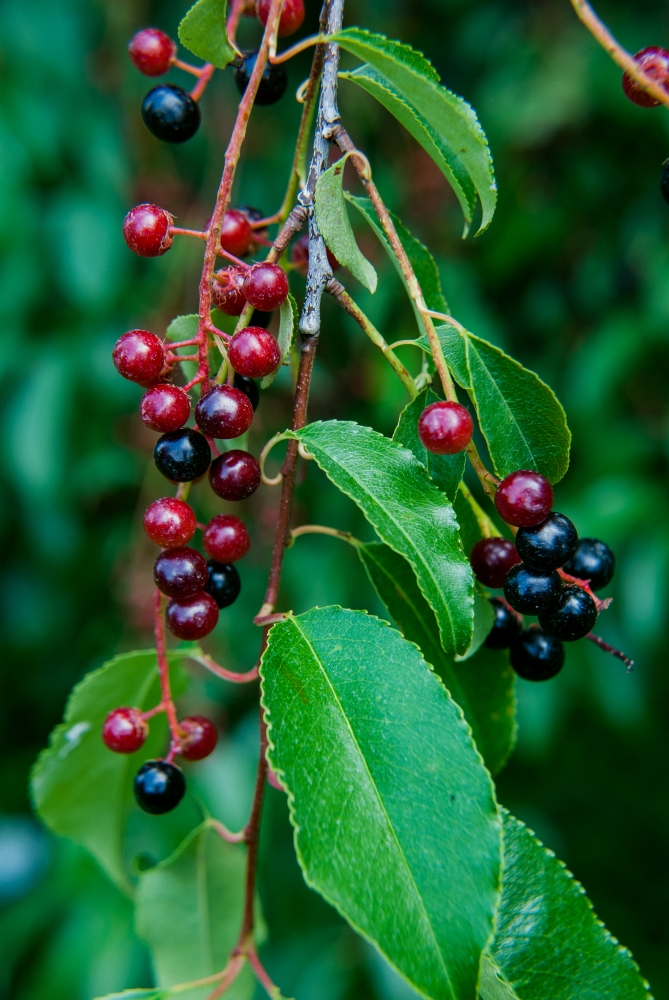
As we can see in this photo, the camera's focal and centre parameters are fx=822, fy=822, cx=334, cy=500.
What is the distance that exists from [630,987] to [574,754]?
1963mm

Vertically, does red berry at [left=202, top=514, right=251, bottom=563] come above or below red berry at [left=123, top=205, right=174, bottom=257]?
below

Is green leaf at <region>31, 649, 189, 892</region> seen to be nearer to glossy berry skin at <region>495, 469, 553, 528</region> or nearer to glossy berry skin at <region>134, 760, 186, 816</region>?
glossy berry skin at <region>134, 760, 186, 816</region>

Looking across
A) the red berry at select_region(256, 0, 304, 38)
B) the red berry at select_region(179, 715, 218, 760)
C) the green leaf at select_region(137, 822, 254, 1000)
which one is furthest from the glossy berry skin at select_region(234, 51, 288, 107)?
the green leaf at select_region(137, 822, 254, 1000)

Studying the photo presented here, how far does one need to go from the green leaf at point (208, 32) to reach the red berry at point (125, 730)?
0.63 meters

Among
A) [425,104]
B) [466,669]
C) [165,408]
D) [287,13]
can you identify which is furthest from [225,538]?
[287,13]

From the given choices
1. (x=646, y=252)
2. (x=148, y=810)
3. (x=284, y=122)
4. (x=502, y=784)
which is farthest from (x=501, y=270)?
(x=148, y=810)

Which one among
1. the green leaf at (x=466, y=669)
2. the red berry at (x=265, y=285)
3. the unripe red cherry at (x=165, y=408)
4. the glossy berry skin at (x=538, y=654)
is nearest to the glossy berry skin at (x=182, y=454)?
the unripe red cherry at (x=165, y=408)

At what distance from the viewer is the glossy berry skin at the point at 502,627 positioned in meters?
0.73

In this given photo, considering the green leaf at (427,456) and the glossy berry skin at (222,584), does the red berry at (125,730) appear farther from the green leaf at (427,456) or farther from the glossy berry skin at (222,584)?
the green leaf at (427,456)

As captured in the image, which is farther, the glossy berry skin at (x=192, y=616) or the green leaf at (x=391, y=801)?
the glossy berry skin at (x=192, y=616)

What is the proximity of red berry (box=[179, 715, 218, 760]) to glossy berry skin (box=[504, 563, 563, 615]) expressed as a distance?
342 millimetres

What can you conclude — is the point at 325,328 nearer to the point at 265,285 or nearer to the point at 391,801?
the point at 265,285

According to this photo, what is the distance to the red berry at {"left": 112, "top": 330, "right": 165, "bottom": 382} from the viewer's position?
642 millimetres

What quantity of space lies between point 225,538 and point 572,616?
302 mm
